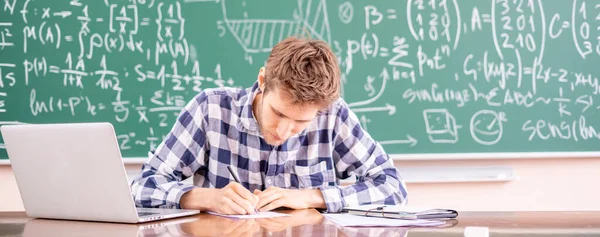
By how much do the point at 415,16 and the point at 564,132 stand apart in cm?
80

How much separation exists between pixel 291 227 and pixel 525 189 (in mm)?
2075

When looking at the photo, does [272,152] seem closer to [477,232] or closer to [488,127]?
[477,232]

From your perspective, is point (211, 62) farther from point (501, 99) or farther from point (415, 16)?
point (501, 99)

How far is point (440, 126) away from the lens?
3.50 m

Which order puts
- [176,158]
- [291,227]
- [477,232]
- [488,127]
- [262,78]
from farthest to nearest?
[488,127], [176,158], [262,78], [291,227], [477,232]

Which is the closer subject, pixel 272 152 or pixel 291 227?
pixel 291 227

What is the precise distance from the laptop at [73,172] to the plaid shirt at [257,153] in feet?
1.35

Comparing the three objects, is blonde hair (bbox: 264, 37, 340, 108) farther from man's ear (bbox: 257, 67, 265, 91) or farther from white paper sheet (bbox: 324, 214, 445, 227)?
white paper sheet (bbox: 324, 214, 445, 227)

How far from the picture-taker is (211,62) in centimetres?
357

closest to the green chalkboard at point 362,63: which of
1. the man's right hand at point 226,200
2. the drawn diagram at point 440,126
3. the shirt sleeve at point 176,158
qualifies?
the drawn diagram at point 440,126

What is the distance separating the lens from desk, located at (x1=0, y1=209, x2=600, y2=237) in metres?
1.57

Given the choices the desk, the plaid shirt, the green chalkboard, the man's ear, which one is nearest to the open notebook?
the desk

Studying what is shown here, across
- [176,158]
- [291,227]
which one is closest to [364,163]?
[176,158]

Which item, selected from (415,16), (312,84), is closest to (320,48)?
(312,84)
